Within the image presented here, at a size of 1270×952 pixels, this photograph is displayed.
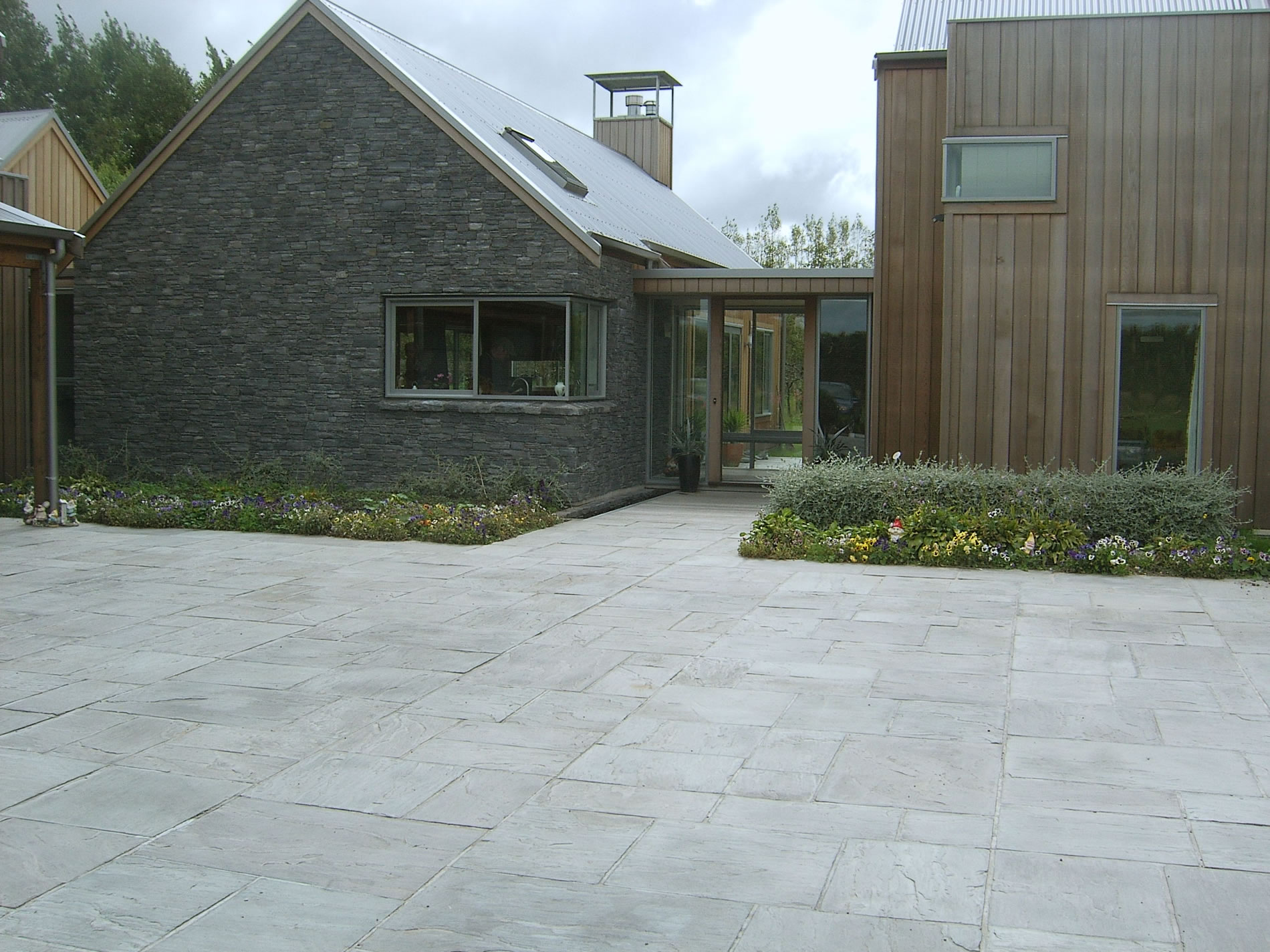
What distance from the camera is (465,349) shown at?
12812 millimetres

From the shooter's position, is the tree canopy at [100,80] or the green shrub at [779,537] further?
the tree canopy at [100,80]

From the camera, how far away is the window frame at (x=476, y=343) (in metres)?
12.5

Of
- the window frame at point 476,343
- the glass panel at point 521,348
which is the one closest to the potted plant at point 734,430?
the window frame at point 476,343

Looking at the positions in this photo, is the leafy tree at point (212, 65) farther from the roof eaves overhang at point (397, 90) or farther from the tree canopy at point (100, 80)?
the roof eaves overhang at point (397, 90)

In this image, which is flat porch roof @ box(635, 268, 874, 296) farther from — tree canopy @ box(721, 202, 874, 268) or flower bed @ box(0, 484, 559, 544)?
tree canopy @ box(721, 202, 874, 268)

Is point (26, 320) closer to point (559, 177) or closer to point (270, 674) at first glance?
point (559, 177)

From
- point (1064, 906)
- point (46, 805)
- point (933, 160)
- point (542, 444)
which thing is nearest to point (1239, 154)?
point (933, 160)

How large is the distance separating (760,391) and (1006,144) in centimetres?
529

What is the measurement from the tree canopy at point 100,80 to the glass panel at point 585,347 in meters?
27.3

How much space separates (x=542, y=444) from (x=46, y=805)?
8389 millimetres

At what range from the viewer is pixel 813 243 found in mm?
33812

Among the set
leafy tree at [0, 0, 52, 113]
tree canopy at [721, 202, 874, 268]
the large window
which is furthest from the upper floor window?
leafy tree at [0, 0, 52, 113]

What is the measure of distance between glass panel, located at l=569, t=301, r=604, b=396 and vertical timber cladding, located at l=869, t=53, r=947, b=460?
9.87ft

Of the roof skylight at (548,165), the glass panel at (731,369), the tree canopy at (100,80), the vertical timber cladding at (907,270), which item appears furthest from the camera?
the tree canopy at (100,80)
